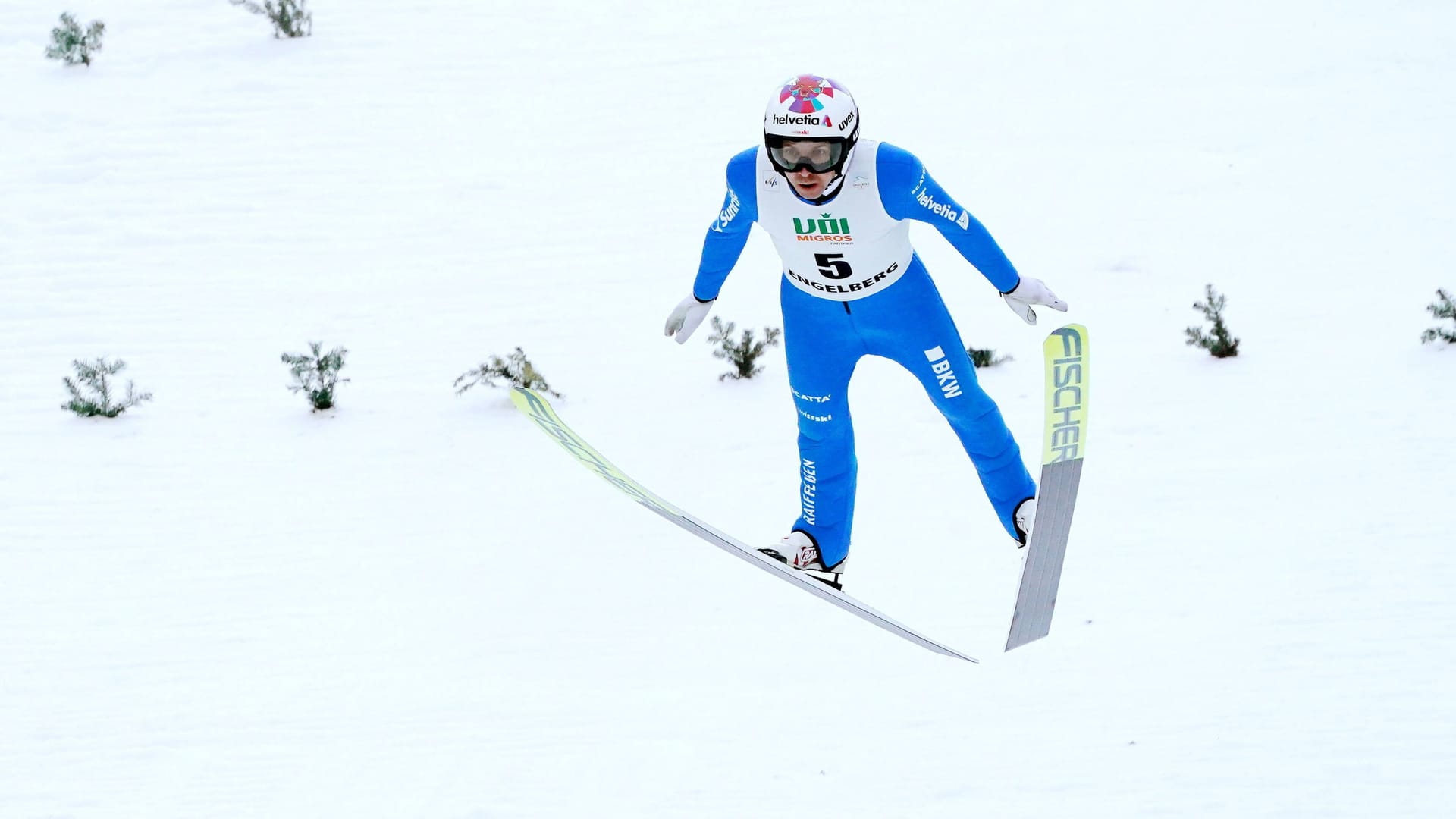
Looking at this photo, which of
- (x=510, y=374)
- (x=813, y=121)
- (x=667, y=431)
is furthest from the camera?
(x=510, y=374)

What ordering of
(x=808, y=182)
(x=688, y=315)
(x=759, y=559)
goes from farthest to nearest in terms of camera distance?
(x=688, y=315) < (x=759, y=559) < (x=808, y=182)

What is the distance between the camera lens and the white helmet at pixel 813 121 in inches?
182

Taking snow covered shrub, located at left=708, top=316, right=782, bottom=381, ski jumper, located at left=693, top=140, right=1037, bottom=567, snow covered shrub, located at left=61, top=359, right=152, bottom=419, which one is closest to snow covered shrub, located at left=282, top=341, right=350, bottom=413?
snow covered shrub, located at left=61, top=359, right=152, bottom=419

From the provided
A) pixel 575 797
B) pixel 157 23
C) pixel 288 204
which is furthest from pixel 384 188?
pixel 575 797

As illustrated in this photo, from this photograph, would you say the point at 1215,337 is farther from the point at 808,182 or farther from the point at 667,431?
the point at 808,182

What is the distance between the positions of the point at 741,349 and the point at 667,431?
66 centimetres

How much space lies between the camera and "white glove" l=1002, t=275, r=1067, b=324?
16.3 ft

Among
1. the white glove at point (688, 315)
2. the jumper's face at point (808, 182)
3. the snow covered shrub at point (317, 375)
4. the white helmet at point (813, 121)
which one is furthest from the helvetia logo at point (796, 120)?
the snow covered shrub at point (317, 375)

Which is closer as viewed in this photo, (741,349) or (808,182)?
(808,182)

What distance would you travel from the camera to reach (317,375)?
26.4ft

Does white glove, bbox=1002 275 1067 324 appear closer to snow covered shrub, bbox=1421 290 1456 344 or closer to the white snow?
the white snow

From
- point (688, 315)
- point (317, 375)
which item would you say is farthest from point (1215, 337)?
point (317, 375)

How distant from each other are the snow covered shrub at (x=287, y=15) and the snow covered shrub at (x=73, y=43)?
103 cm

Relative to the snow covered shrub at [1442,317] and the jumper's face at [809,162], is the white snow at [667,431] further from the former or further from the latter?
the jumper's face at [809,162]
